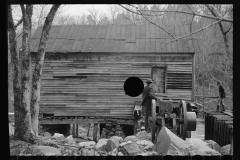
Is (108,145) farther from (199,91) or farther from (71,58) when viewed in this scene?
(71,58)

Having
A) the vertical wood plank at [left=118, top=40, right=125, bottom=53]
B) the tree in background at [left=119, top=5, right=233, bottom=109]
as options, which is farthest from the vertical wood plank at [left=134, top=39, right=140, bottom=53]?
the tree in background at [left=119, top=5, right=233, bottom=109]

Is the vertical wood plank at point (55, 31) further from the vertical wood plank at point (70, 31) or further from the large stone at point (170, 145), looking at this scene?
the large stone at point (170, 145)

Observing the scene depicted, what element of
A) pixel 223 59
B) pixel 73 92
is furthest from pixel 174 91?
pixel 223 59

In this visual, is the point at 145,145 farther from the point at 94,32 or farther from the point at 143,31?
the point at 143,31

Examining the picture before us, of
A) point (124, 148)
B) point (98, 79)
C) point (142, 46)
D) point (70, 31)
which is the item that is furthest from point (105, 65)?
point (124, 148)

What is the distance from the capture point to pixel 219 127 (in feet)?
14.3

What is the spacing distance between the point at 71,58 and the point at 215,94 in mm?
5674

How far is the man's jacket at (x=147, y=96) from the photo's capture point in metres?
5.78

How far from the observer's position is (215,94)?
15.1 feet

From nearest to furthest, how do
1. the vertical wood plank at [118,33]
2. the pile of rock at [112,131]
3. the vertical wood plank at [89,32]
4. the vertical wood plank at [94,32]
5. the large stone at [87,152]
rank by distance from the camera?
the large stone at [87,152], the vertical wood plank at [89,32], the vertical wood plank at [94,32], the vertical wood plank at [118,33], the pile of rock at [112,131]

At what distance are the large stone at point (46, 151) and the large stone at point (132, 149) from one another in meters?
1.30

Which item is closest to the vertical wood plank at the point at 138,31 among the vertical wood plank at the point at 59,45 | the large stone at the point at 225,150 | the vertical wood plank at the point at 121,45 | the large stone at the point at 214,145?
the vertical wood plank at the point at 121,45

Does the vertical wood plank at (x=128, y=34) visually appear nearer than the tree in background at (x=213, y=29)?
No
